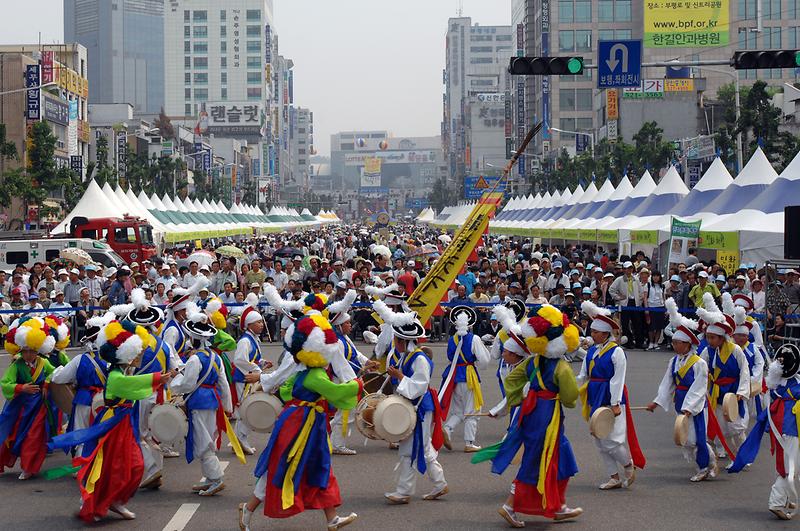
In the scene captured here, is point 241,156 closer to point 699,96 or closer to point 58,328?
point 699,96

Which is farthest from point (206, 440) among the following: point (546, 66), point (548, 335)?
point (546, 66)

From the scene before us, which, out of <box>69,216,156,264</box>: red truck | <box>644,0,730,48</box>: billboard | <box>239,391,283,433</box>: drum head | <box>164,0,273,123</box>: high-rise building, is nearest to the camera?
<box>239,391,283,433</box>: drum head

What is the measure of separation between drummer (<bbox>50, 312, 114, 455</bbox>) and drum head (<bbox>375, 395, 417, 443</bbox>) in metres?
2.39

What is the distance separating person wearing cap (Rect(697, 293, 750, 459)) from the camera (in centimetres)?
1005

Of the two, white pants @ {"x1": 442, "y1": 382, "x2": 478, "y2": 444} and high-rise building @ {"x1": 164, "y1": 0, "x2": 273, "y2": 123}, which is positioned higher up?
high-rise building @ {"x1": 164, "y1": 0, "x2": 273, "y2": 123}

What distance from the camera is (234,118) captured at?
17462 cm

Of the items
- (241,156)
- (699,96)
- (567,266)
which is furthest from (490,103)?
(567,266)

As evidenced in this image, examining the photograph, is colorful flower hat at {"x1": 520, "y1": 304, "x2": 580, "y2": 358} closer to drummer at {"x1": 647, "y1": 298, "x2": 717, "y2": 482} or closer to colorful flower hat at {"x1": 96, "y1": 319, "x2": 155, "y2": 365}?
drummer at {"x1": 647, "y1": 298, "x2": 717, "y2": 482}

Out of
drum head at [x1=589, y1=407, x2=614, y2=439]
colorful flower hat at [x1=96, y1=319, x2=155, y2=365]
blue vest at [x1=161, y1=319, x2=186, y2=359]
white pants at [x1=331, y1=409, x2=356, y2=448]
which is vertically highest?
colorful flower hat at [x1=96, y1=319, x2=155, y2=365]

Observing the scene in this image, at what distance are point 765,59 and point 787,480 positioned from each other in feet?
28.5

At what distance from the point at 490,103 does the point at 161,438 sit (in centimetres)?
17040

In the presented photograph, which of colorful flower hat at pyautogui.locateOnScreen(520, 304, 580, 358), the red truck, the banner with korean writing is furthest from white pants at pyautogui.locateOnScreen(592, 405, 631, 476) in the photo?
the red truck

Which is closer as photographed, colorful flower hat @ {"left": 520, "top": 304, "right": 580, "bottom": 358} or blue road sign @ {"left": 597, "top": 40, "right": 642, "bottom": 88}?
colorful flower hat @ {"left": 520, "top": 304, "right": 580, "bottom": 358}

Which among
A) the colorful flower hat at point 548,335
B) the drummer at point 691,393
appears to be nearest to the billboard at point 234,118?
the drummer at point 691,393
